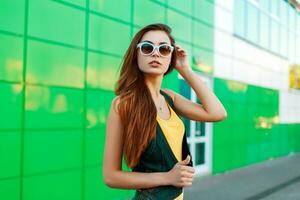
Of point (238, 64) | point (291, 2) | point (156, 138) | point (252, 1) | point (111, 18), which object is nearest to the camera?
point (156, 138)

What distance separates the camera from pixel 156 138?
1.71 metres

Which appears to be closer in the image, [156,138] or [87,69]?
[156,138]

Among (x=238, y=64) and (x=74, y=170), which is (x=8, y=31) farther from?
(x=238, y=64)

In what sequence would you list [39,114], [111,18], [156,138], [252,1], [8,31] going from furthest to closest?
1. [252,1]
2. [111,18]
3. [39,114]
4. [8,31]
5. [156,138]

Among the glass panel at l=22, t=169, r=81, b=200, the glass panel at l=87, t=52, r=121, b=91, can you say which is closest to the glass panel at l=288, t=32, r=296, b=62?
the glass panel at l=87, t=52, r=121, b=91

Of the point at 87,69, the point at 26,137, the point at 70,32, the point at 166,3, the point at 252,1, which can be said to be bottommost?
the point at 26,137

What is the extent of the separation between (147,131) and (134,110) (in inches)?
3.9

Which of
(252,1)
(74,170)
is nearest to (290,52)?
(252,1)

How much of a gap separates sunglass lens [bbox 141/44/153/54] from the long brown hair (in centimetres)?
5

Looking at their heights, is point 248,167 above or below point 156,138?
below

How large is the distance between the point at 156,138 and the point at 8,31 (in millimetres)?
4024

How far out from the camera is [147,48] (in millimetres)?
1812

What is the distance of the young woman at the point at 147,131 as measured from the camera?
1688 mm

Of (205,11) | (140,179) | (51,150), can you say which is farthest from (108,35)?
(140,179)
